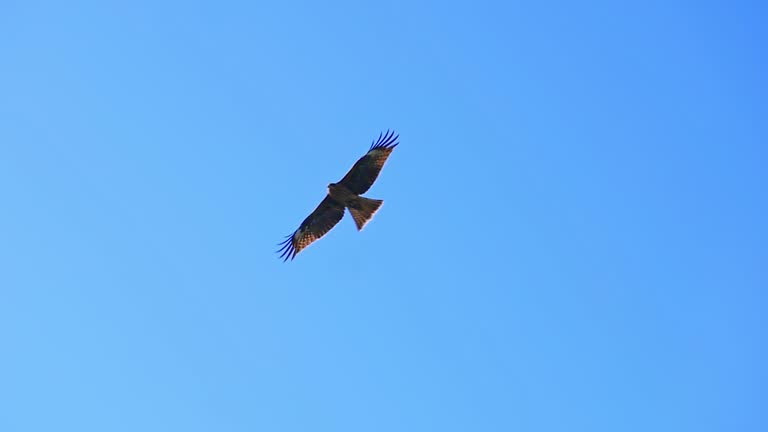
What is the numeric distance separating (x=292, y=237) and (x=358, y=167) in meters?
2.06

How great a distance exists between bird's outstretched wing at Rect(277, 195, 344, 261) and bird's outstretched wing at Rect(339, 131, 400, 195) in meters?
0.52

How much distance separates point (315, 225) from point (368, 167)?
1620 mm

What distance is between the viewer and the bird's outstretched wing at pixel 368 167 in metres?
16.1

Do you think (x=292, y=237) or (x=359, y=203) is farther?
(x=292, y=237)

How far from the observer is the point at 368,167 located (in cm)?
1611

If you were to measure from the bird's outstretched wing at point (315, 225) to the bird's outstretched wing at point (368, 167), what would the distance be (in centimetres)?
52

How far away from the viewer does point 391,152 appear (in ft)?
53.0

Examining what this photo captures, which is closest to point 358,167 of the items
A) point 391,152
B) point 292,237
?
point 391,152

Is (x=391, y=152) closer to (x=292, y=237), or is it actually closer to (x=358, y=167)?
(x=358, y=167)

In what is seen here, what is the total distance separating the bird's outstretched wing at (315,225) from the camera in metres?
16.8

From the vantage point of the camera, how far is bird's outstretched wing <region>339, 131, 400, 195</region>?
633 inches

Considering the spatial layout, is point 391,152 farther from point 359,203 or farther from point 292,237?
point 292,237

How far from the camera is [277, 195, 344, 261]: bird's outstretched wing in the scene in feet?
55.0

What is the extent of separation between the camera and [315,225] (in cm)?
1712
